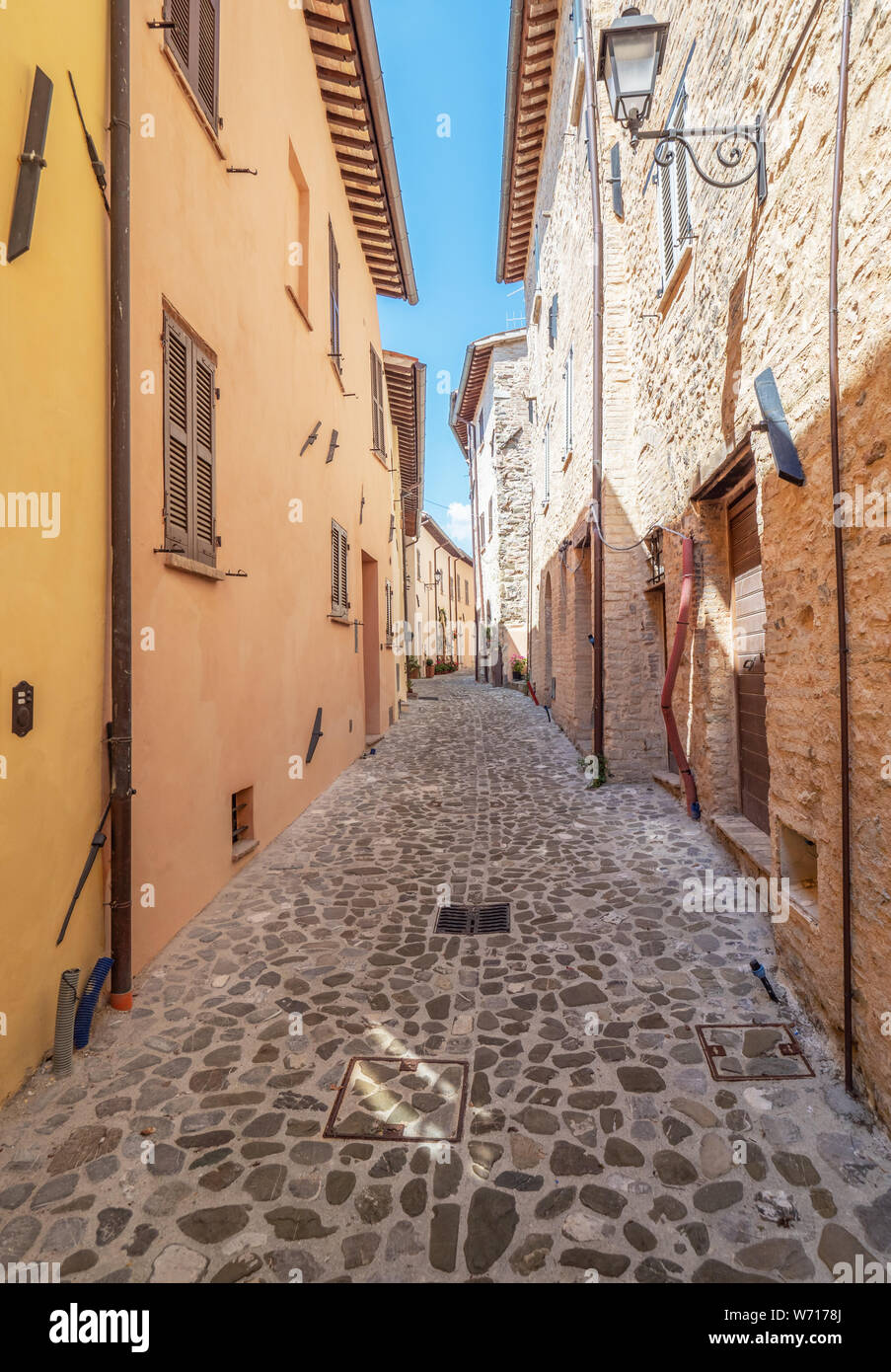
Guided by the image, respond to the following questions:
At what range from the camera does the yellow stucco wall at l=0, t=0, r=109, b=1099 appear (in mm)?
2340

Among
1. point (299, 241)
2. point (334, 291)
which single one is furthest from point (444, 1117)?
point (334, 291)

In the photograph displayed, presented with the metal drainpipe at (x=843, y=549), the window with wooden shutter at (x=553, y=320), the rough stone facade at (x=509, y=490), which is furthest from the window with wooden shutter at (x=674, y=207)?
the rough stone facade at (x=509, y=490)

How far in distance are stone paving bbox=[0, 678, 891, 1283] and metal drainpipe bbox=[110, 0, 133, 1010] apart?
1.60 feet

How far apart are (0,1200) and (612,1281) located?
1.79 meters

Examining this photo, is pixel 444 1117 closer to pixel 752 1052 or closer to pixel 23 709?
pixel 752 1052

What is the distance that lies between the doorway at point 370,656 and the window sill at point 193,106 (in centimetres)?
703

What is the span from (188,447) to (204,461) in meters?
0.26

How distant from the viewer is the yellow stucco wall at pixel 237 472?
345cm

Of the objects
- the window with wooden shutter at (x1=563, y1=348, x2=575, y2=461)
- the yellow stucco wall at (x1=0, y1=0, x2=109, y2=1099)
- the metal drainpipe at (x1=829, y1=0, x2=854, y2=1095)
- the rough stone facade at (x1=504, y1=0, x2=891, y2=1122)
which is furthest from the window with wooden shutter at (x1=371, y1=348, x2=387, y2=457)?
the metal drainpipe at (x1=829, y1=0, x2=854, y2=1095)

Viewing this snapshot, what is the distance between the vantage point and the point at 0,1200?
203cm

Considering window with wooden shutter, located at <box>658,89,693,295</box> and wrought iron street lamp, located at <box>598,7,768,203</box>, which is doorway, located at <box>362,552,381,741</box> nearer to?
window with wooden shutter, located at <box>658,89,693,295</box>

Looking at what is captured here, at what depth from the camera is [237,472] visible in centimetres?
485

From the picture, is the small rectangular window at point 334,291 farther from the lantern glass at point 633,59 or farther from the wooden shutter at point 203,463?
the lantern glass at point 633,59

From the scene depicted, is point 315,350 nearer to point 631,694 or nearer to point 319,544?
point 319,544
